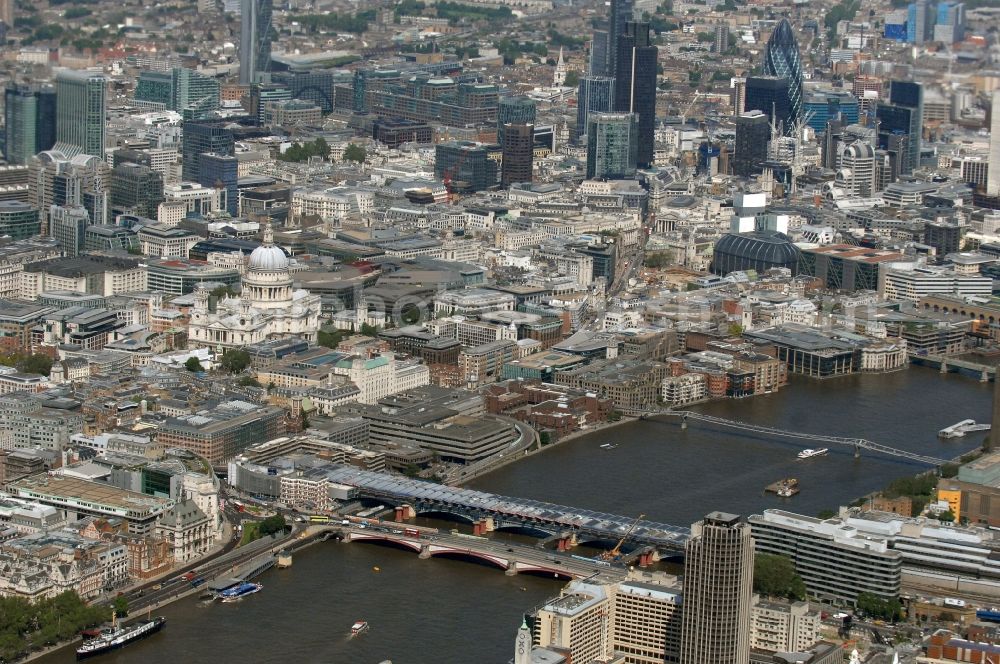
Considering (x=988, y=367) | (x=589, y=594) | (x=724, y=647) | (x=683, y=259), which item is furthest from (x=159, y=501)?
(x=683, y=259)

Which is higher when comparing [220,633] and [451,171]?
[451,171]

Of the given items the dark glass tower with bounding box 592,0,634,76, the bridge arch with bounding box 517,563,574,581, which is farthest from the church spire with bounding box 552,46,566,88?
the bridge arch with bounding box 517,563,574,581

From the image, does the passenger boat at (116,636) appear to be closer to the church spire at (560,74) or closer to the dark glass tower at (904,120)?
the dark glass tower at (904,120)

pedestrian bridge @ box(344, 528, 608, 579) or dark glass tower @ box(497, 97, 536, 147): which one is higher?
dark glass tower @ box(497, 97, 536, 147)

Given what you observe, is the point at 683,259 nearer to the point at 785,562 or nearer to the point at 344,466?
the point at 344,466

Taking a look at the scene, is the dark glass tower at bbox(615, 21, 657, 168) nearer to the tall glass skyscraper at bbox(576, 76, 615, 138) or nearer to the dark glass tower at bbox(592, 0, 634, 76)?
the tall glass skyscraper at bbox(576, 76, 615, 138)

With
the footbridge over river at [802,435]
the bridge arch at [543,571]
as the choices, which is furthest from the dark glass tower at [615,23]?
the bridge arch at [543,571]

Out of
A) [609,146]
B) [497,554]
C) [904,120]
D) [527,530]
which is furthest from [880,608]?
[904,120]
